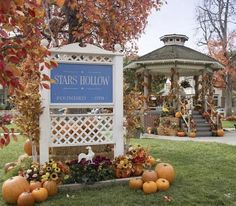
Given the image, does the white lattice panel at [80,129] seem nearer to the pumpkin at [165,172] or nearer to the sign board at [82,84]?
the sign board at [82,84]

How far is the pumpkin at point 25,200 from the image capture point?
5.28m

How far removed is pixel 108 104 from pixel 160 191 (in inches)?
75.6

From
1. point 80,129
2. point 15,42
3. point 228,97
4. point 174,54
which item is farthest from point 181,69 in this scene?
point 15,42

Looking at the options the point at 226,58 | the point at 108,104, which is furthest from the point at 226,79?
the point at 108,104

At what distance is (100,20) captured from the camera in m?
9.70

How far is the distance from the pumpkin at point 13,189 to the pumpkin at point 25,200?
0.16m

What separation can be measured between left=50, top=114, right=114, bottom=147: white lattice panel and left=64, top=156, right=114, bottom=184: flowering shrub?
40cm

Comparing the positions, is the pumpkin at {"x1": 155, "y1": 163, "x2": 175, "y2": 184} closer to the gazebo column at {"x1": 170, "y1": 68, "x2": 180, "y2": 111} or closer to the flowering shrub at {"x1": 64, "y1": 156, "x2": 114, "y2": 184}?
the flowering shrub at {"x1": 64, "y1": 156, "x2": 114, "y2": 184}

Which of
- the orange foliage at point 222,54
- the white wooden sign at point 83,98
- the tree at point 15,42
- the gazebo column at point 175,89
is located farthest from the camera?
the orange foliage at point 222,54

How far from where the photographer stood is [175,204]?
5344 millimetres

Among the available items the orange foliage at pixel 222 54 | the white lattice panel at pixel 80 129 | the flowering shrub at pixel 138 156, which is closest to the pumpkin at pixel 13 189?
the white lattice panel at pixel 80 129

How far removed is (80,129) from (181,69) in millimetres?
13178

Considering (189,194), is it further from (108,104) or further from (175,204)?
(108,104)

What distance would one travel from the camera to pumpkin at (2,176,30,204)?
214 inches
